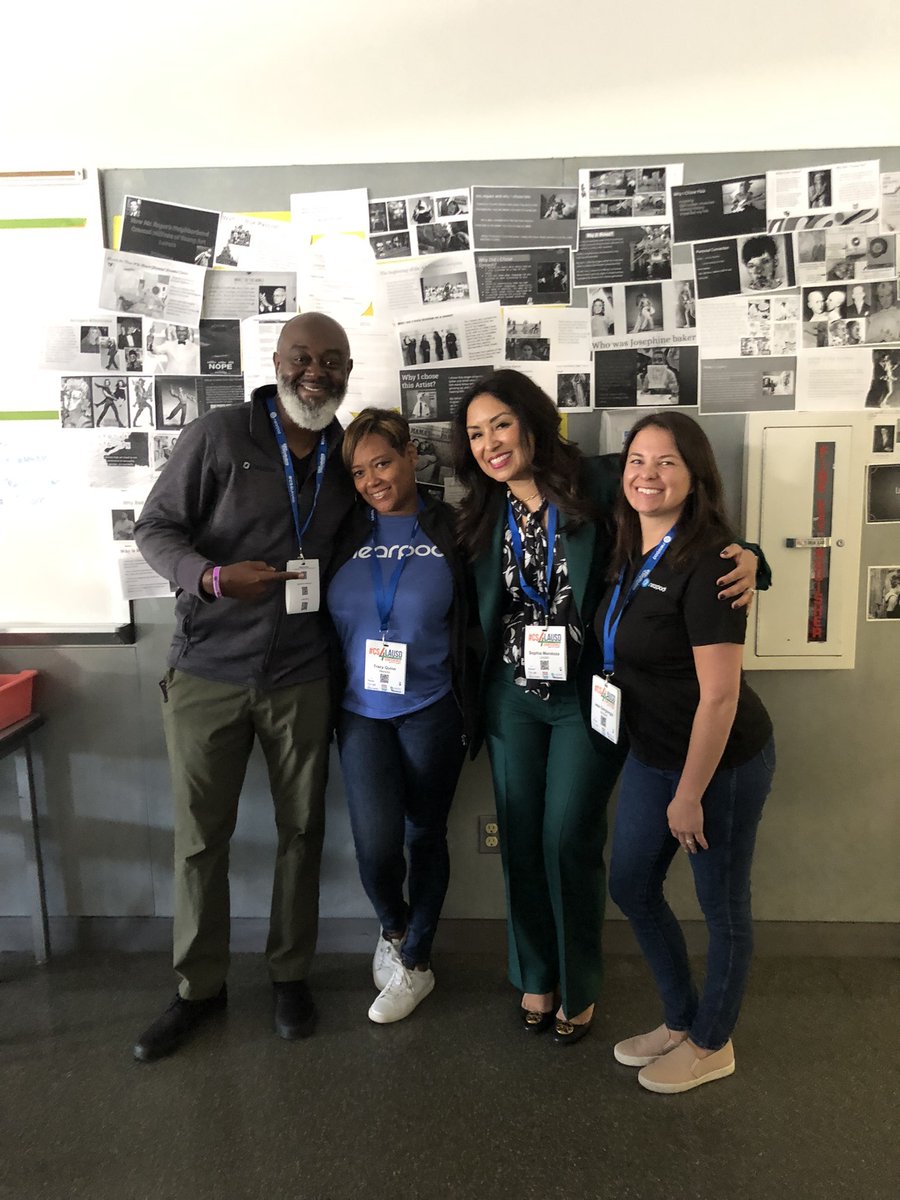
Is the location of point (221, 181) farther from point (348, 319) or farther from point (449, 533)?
point (449, 533)

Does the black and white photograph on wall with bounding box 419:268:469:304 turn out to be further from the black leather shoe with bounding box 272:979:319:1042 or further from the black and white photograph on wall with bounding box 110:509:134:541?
the black leather shoe with bounding box 272:979:319:1042

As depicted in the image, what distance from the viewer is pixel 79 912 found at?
2428 millimetres

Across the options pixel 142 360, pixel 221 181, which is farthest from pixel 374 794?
pixel 221 181

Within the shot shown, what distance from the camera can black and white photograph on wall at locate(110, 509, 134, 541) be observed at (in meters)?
2.26

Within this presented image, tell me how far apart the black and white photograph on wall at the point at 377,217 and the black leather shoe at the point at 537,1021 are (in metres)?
2.25

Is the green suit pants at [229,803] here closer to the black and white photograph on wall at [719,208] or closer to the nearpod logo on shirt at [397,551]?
the nearpod logo on shirt at [397,551]

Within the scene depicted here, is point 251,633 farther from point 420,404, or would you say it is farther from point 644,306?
point 644,306

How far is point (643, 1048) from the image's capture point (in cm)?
188

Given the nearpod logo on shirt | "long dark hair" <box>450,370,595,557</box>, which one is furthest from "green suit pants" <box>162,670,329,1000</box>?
"long dark hair" <box>450,370,595,557</box>

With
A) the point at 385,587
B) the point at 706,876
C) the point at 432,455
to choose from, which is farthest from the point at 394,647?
the point at 706,876

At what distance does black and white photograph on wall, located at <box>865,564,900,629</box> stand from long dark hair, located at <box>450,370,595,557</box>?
1052 mm

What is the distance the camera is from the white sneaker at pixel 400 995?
2.05m

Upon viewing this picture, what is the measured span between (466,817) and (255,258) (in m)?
1.82

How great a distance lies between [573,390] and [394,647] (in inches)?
37.2
